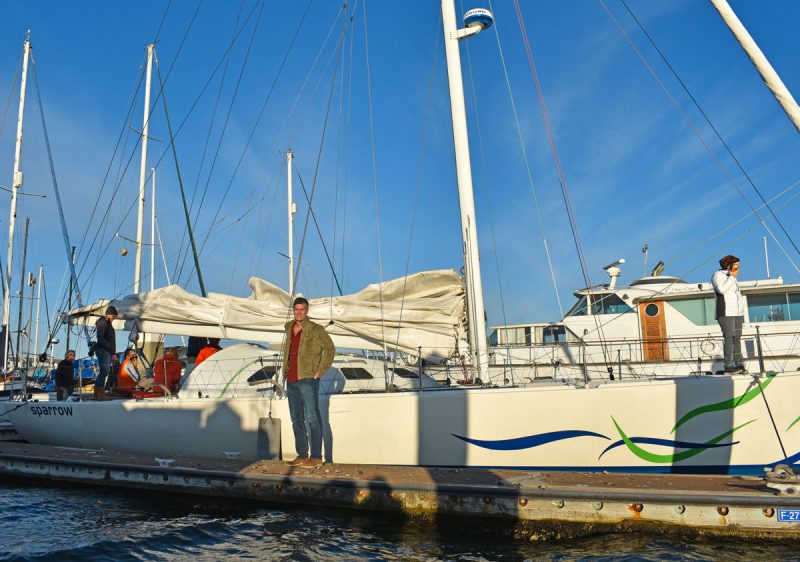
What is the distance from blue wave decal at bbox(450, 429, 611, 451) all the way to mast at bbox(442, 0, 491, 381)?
3.85ft

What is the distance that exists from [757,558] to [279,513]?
4543 millimetres

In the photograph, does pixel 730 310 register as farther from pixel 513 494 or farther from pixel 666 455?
pixel 513 494

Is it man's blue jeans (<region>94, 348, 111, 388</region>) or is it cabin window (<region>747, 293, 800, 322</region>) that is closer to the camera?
man's blue jeans (<region>94, 348, 111, 388</region>)

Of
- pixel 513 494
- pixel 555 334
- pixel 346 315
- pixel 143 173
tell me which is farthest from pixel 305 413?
pixel 143 173

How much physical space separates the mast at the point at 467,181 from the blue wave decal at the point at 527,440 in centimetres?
117

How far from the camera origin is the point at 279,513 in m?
6.75

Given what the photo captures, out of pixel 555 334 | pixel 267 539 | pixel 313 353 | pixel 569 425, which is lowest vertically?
pixel 267 539

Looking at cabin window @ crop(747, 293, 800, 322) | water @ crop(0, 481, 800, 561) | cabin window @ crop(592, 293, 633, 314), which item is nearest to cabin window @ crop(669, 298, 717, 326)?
cabin window @ crop(747, 293, 800, 322)

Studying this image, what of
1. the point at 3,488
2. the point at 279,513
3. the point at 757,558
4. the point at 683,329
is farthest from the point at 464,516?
the point at 683,329

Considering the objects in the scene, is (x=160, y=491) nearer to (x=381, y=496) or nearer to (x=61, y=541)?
(x=61, y=541)

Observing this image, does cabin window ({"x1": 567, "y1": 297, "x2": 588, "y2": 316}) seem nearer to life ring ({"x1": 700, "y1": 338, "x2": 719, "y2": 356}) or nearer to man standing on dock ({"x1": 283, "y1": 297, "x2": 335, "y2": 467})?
life ring ({"x1": 700, "y1": 338, "x2": 719, "y2": 356})

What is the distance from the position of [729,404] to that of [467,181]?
464 centimetres

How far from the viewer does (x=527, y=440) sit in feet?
24.3

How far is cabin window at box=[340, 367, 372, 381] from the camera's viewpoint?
32.3ft
